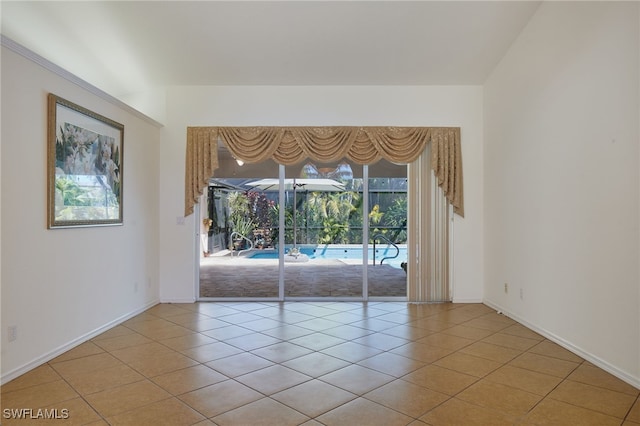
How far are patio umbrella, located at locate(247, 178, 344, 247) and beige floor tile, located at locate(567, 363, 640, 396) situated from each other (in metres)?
3.53

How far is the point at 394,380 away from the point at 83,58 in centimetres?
467

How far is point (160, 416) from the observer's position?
92.4 inches

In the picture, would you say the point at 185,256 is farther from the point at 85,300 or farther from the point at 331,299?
the point at 331,299

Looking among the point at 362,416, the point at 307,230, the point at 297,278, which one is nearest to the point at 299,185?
the point at 307,230

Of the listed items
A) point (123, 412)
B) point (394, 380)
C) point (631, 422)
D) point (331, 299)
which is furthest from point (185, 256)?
point (631, 422)

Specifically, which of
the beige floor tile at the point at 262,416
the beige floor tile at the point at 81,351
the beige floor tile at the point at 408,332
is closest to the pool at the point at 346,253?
the beige floor tile at the point at 408,332

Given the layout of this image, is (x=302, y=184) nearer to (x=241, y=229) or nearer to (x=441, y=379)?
(x=241, y=229)

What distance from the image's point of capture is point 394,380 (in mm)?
2867

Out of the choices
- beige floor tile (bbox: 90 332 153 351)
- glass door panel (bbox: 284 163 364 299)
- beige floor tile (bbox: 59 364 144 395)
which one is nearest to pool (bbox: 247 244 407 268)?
glass door panel (bbox: 284 163 364 299)

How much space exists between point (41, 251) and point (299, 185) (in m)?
3.27

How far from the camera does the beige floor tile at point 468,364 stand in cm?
305

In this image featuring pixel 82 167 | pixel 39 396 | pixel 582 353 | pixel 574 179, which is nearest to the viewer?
pixel 39 396

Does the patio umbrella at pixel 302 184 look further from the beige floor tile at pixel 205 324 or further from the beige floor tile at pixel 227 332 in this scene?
the beige floor tile at pixel 227 332

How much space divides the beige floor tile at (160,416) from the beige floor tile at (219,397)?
0.06 metres
